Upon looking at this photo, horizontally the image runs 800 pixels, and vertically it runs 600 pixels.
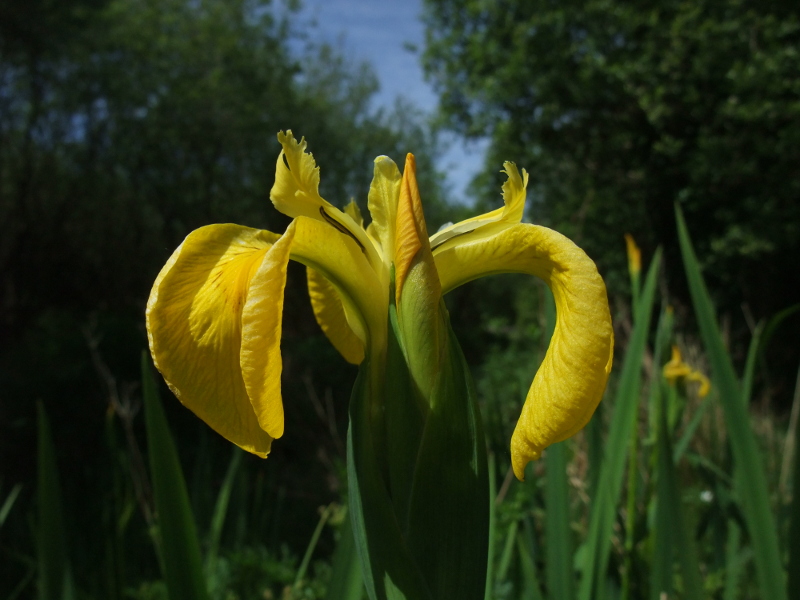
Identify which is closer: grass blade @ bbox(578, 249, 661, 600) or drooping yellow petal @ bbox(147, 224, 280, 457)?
drooping yellow petal @ bbox(147, 224, 280, 457)

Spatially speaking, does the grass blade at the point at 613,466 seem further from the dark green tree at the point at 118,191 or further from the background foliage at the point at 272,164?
the background foliage at the point at 272,164

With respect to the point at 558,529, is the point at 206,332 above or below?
above

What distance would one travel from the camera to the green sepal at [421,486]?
0.55 meters

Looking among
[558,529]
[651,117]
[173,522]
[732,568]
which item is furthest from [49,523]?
[651,117]

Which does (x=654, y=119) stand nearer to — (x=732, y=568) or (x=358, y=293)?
(x=732, y=568)

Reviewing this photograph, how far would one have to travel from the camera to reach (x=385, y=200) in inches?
26.8

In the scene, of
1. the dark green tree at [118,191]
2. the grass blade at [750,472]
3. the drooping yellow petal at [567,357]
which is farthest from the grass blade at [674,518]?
the dark green tree at [118,191]

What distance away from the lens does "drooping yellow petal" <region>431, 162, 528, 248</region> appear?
0.66m

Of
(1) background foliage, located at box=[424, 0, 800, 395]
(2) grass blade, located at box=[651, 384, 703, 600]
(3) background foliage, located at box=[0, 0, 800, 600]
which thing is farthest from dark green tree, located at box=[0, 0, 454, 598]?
(1) background foliage, located at box=[424, 0, 800, 395]

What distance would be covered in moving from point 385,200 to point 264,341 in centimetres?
25

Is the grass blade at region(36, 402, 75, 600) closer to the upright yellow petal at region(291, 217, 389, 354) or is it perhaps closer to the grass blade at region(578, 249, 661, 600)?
the upright yellow petal at region(291, 217, 389, 354)

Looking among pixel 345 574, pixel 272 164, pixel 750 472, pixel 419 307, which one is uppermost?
pixel 272 164

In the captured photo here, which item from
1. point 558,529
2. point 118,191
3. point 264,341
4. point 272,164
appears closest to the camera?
point 264,341

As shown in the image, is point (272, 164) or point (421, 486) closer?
point (421, 486)
